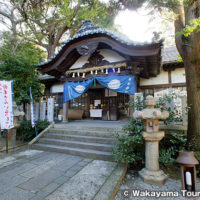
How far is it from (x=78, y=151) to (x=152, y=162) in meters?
2.61

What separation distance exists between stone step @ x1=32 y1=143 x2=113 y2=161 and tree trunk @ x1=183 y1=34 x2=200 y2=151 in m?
2.64

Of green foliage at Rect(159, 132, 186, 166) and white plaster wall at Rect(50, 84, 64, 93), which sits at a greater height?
white plaster wall at Rect(50, 84, 64, 93)

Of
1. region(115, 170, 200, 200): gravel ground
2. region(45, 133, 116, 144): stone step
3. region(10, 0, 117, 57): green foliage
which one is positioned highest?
region(10, 0, 117, 57): green foliage

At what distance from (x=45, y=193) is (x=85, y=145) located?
2301 millimetres

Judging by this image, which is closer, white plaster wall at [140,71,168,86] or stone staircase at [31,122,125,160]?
stone staircase at [31,122,125,160]

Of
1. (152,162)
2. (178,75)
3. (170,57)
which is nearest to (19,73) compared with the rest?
(152,162)

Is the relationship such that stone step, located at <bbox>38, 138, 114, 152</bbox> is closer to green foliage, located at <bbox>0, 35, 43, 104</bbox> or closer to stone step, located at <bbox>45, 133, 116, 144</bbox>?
stone step, located at <bbox>45, 133, 116, 144</bbox>

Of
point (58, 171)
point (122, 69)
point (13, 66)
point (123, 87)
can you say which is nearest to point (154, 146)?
point (58, 171)

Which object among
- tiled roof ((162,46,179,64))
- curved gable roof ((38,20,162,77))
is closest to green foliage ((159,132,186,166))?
curved gable roof ((38,20,162,77))

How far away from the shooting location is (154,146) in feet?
10.6

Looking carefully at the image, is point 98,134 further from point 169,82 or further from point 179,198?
point 169,82

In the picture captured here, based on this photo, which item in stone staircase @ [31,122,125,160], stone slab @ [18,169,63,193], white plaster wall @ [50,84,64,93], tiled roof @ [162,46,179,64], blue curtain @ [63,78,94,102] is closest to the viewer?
stone slab @ [18,169,63,193]

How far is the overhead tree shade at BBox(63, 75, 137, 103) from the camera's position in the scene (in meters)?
6.45

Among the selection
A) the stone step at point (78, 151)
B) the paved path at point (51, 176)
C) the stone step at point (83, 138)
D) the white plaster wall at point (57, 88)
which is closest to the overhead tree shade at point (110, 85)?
the stone step at point (83, 138)
